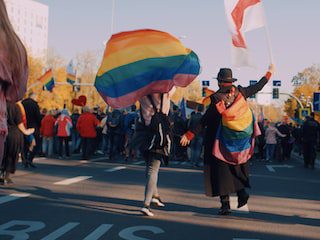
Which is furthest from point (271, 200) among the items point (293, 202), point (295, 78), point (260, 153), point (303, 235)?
point (295, 78)

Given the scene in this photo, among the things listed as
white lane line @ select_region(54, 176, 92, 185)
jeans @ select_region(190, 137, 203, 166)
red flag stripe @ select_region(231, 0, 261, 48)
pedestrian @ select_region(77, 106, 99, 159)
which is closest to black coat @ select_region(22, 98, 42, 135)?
white lane line @ select_region(54, 176, 92, 185)

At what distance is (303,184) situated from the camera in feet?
47.0

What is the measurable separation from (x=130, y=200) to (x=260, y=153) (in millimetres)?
18840

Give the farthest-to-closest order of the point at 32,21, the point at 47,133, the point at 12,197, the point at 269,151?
1. the point at 32,21
2. the point at 269,151
3. the point at 47,133
4. the point at 12,197

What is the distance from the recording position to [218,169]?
336 inches


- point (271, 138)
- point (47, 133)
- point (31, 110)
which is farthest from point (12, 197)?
point (271, 138)

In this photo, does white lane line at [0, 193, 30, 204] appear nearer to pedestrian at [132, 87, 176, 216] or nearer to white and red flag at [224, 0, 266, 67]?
pedestrian at [132, 87, 176, 216]

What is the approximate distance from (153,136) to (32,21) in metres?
172

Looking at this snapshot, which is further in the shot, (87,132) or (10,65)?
(87,132)

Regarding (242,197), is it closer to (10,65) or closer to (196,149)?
(10,65)

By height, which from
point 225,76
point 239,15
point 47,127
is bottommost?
point 47,127

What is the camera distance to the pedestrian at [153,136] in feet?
28.1

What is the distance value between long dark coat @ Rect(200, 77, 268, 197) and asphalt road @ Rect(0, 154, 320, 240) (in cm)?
41

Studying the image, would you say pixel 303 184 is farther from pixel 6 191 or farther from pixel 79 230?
pixel 79 230
